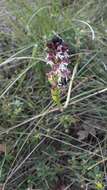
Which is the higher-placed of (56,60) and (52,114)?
(56,60)

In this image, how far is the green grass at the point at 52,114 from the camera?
1.97 m

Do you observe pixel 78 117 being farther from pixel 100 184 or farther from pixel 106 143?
pixel 100 184

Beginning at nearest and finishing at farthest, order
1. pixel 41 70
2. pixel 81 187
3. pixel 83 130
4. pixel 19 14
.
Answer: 1. pixel 81 187
2. pixel 83 130
3. pixel 41 70
4. pixel 19 14

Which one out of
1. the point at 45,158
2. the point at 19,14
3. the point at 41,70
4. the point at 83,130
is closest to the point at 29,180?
the point at 45,158

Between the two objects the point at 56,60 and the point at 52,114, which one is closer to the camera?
the point at 56,60

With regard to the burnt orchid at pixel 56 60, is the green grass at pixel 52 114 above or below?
below

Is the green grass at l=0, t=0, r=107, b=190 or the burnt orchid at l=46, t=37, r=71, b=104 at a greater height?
the burnt orchid at l=46, t=37, r=71, b=104

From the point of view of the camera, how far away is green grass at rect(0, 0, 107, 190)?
1972mm

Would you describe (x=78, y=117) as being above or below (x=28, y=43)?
below

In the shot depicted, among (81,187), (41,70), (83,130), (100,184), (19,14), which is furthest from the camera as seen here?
(19,14)

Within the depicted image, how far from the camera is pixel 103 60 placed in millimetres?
2180

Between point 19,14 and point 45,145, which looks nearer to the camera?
point 45,145

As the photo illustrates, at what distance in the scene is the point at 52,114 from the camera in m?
2.08

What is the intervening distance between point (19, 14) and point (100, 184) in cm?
105
